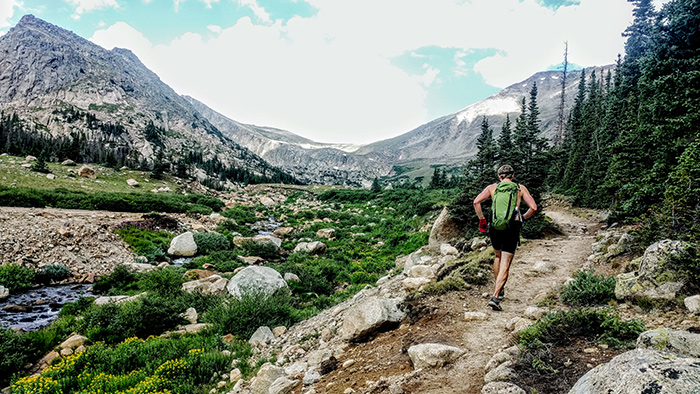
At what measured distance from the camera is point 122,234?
20.7 metres

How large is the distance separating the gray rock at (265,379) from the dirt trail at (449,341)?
1301 millimetres

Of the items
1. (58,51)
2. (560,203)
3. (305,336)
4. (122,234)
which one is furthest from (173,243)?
(58,51)

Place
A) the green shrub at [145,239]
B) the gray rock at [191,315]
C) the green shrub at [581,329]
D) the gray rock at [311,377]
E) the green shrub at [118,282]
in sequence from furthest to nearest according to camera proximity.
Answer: the green shrub at [145,239] < the green shrub at [118,282] < the gray rock at [191,315] < the gray rock at [311,377] < the green shrub at [581,329]

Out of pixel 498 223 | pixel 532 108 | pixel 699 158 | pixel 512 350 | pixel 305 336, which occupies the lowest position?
pixel 305 336

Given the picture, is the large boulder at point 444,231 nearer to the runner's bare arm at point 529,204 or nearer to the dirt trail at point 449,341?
the dirt trail at point 449,341

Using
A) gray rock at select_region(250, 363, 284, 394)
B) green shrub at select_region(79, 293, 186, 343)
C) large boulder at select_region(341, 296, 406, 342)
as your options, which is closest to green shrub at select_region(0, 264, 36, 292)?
green shrub at select_region(79, 293, 186, 343)

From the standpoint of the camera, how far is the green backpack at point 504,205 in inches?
228

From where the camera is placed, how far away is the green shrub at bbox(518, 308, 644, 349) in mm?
3896

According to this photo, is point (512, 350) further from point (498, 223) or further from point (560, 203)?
point (560, 203)

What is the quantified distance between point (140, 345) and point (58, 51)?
653ft

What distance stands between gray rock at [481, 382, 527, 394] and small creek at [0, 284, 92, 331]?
44.7ft

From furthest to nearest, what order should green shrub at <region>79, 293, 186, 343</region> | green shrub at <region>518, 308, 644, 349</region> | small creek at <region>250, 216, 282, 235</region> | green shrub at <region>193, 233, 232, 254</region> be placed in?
1. small creek at <region>250, 216, 282, 235</region>
2. green shrub at <region>193, 233, 232, 254</region>
3. green shrub at <region>79, 293, 186, 343</region>
4. green shrub at <region>518, 308, 644, 349</region>

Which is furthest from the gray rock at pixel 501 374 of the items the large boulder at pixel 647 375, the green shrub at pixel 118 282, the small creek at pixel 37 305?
the green shrub at pixel 118 282

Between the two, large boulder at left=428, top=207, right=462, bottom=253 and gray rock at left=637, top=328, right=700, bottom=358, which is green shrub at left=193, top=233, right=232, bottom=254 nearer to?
large boulder at left=428, top=207, right=462, bottom=253
